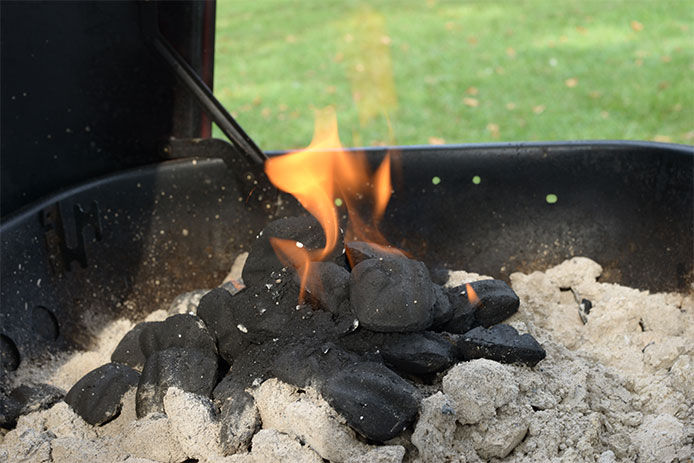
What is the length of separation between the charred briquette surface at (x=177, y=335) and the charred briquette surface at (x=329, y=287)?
0.25 meters

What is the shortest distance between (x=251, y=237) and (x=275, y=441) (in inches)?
35.9

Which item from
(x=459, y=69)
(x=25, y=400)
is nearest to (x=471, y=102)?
(x=459, y=69)

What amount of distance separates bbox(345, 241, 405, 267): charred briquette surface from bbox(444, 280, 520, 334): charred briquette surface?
0.17 metres

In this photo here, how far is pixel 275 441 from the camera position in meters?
1.43

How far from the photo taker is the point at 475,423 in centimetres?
144

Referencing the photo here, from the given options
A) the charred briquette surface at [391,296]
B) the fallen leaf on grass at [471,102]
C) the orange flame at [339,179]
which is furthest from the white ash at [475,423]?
the fallen leaf on grass at [471,102]

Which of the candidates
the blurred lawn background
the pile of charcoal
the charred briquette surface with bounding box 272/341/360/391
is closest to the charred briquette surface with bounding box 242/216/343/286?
the pile of charcoal

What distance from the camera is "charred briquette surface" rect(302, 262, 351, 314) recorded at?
5.51 feet

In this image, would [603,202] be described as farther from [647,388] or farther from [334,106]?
[334,106]

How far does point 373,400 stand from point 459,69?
4208 millimetres

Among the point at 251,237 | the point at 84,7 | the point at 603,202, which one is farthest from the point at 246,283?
the point at 603,202

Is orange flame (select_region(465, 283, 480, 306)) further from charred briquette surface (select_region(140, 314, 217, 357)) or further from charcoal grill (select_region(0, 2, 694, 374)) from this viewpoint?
charred briquette surface (select_region(140, 314, 217, 357))

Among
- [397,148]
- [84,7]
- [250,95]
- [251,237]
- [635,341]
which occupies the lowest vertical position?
[250,95]

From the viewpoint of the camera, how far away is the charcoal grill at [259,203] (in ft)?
6.68
